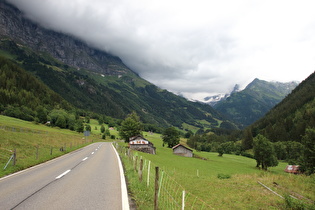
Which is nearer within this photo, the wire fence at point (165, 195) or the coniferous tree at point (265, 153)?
the wire fence at point (165, 195)

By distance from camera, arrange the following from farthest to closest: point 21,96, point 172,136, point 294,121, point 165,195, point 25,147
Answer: point 294,121 → point 21,96 → point 172,136 → point 25,147 → point 165,195

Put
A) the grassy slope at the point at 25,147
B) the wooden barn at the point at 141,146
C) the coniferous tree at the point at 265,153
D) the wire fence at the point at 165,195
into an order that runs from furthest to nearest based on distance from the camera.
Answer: the wooden barn at the point at 141,146 → the coniferous tree at the point at 265,153 → the grassy slope at the point at 25,147 → the wire fence at the point at 165,195

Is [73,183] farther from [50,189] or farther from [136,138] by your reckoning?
[136,138]

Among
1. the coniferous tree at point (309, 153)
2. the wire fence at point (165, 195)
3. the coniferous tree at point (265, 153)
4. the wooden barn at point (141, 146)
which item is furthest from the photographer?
the wooden barn at point (141, 146)

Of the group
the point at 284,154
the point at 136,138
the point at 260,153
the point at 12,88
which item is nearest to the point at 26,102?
the point at 12,88

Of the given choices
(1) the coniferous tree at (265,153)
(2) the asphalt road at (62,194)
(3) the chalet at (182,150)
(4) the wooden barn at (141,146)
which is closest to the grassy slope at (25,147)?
(2) the asphalt road at (62,194)

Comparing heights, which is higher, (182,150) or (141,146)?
Answer: (141,146)

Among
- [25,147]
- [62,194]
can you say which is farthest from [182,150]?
[62,194]

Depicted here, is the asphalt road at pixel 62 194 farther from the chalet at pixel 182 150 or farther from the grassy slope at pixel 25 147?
the chalet at pixel 182 150

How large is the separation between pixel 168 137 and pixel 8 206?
11240 centimetres

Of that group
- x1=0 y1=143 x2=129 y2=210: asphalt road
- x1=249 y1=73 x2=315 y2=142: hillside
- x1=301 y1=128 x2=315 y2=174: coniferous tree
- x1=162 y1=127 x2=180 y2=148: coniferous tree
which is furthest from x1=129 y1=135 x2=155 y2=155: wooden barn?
x1=249 y1=73 x2=315 y2=142: hillside

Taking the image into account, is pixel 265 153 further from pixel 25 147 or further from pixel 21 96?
pixel 21 96

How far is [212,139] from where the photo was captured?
7530 inches

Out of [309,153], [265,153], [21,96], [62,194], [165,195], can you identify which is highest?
[21,96]
